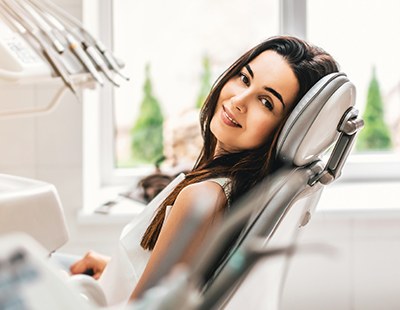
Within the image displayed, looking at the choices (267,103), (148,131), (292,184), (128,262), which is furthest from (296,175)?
(148,131)

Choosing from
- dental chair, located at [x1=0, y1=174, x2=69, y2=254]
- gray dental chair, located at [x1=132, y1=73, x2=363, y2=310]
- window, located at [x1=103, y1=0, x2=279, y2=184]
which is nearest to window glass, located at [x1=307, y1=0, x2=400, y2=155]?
window, located at [x1=103, y1=0, x2=279, y2=184]

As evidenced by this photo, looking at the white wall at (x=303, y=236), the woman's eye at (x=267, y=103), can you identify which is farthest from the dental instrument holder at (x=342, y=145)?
the white wall at (x=303, y=236)

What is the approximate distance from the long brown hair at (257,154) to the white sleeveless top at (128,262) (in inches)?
1.2

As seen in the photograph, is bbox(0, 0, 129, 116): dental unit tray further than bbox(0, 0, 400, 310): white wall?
No

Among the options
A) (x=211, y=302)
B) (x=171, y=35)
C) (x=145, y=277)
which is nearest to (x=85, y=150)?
(x=171, y=35)

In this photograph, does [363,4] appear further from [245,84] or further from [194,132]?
[245,84]

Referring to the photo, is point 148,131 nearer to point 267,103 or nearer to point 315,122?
point 267,103

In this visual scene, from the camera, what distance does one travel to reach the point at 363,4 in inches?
98.2

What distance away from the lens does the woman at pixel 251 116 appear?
3.10 ft

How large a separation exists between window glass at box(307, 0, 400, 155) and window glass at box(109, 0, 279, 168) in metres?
0.19

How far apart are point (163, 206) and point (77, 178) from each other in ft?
3.63

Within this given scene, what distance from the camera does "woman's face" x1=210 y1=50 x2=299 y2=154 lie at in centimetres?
99

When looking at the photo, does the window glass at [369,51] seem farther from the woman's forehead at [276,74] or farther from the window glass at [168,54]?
the woman's forehead at [276,74]

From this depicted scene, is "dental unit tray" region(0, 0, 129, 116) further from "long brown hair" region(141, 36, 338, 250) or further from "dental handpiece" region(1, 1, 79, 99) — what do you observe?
"long brown hair" region(141, 36, 338, 250)
